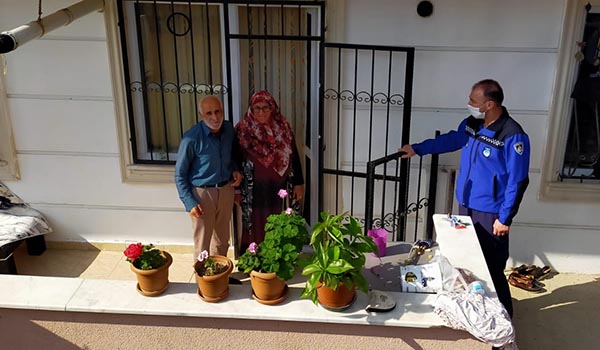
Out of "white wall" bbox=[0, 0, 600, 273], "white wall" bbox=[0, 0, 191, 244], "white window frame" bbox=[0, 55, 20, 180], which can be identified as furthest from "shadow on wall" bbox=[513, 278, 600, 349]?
"white window frame" bbox=[0, 55, 20, 180]

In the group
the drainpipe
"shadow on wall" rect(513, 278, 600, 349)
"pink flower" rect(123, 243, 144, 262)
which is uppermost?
the drainpipe

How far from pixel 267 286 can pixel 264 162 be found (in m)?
1.52

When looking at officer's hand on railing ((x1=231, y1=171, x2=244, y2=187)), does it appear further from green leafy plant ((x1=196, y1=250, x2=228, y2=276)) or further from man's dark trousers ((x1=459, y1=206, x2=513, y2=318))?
man's dark trousers ((x1=459, y1=206, x2=513, y2=318))

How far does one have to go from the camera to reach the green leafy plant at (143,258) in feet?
8.23

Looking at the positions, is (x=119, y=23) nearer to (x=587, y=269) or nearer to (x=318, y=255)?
(x=318, y=255)

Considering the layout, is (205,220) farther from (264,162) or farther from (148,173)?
(148,173)

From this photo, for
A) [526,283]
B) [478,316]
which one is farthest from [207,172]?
[526,283]

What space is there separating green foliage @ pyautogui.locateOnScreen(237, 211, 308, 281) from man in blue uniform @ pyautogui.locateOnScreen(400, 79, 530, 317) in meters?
1.28

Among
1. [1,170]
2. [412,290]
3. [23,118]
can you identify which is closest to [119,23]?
[23,118]

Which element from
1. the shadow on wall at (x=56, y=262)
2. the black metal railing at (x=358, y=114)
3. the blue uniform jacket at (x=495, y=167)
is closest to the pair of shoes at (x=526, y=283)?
the blue uniform jacket at (x=495, y=167)

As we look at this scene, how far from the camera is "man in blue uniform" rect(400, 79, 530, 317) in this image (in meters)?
3.13

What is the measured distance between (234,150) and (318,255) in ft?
5.13

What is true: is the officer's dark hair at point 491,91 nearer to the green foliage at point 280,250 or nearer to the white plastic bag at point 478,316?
the white plastic bag at point 478,316

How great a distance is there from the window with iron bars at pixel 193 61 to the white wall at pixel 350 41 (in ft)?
0.70
